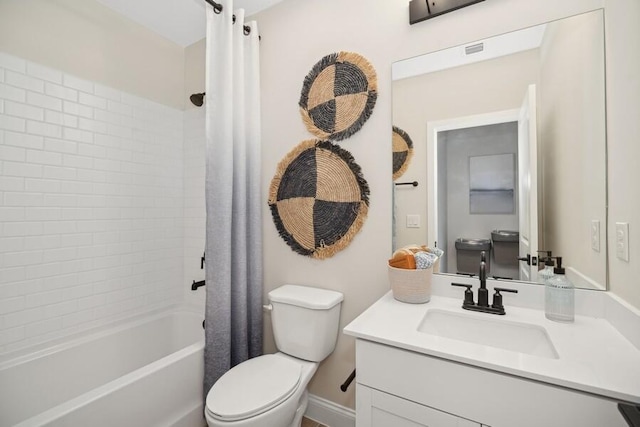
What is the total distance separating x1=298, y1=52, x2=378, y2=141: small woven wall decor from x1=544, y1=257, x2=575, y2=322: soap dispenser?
1089 mm

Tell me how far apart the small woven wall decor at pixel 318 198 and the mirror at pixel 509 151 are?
0.79ft

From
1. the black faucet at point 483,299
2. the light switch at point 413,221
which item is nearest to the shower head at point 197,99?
the light switch at point 413,221

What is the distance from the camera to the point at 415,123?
4.58 feet

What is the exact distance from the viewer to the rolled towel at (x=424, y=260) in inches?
47.5

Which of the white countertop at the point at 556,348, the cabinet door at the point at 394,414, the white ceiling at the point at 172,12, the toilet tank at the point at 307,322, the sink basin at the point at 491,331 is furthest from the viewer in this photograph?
the white ceiling at the point at 172,12

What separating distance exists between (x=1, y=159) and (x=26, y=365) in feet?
3.48

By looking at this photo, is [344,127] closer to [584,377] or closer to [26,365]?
[584,377]

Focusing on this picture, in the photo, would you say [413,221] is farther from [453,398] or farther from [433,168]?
[453,398]

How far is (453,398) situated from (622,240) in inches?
29.2

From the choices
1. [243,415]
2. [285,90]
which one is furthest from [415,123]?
[243,415]

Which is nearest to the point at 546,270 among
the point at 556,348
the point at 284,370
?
the point at 556,348

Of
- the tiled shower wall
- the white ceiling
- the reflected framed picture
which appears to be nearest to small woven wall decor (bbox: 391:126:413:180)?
the reflected framed picture

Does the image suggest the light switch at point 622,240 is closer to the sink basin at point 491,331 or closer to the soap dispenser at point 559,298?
the soap dispenser at point 559,298

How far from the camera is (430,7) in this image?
1314 mm
